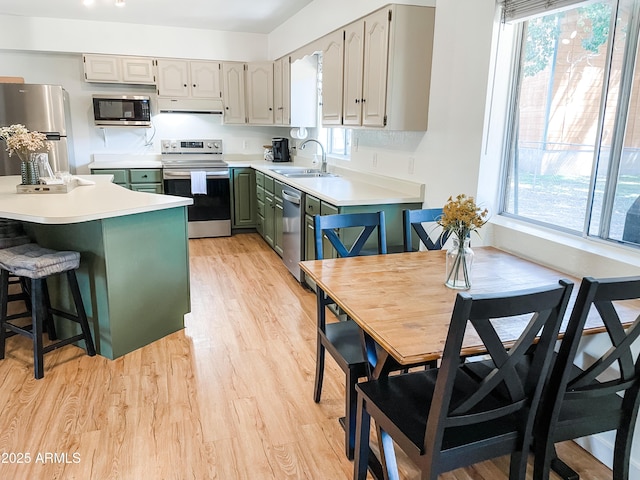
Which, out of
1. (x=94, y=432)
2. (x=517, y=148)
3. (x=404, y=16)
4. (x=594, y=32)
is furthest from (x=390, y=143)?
(x=94, y=432)

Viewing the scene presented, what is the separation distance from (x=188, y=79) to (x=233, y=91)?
55 centimetres

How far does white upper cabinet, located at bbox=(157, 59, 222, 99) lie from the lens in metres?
5.58

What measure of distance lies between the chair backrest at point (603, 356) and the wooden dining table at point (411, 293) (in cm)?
13

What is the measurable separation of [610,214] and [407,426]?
1365 millimetres

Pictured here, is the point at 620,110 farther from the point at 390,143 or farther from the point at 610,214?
the point at 390,143

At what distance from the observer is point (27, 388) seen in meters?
2.41

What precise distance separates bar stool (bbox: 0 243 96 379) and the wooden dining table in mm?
1386

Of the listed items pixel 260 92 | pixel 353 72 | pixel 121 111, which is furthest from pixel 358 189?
pixel 121 111

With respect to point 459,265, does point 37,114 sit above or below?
above

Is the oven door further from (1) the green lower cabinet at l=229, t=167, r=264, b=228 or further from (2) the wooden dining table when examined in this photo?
(2) the wooden dining table

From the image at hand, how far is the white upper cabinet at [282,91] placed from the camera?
200 inches

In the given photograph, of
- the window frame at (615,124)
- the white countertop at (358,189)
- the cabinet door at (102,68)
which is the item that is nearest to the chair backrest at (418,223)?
the window frame at (615,124)

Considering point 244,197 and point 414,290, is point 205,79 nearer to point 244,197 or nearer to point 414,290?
point 244,197

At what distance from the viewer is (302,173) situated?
187 inches
